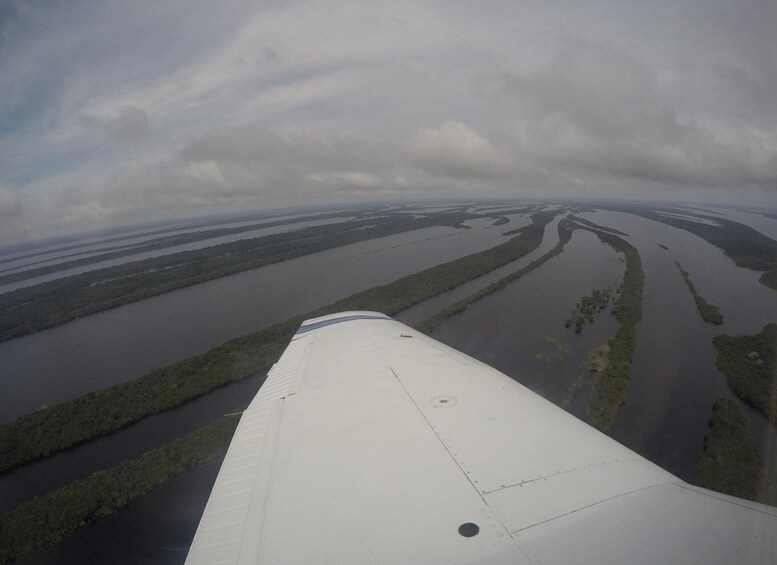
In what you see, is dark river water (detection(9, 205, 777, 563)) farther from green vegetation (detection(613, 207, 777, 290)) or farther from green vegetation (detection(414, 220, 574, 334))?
green vegetation (detection(613, 207, 777, 290))

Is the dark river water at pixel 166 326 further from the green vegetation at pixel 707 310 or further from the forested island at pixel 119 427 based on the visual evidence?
the green vegetation at pixel 707 310

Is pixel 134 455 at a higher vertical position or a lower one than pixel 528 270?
lower

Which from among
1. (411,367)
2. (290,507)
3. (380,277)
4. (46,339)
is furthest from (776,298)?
(46,339)

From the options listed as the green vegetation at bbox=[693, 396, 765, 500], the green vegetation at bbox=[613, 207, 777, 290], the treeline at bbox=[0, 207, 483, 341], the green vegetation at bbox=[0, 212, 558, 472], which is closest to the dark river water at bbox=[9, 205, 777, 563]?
the green vegetation at bbox=[693, 396, 765, 500]

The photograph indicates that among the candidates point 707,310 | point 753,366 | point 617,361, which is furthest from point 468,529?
point 707,310

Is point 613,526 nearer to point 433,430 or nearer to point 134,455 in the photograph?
point 433,430
